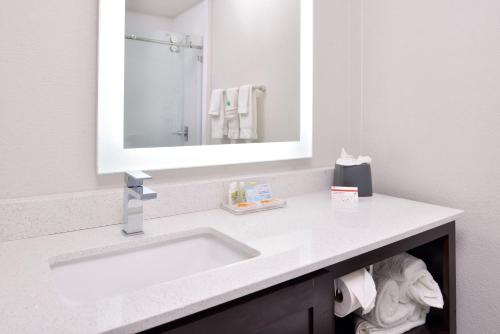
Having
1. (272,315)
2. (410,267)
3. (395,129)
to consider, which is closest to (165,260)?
(272,315)

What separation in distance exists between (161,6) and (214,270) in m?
0.81

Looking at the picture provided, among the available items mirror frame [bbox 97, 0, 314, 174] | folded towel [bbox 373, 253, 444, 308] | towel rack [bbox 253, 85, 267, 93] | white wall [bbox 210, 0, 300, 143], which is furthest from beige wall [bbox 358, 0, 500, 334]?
mirror frame [bbox 97, 0, 314, 174]

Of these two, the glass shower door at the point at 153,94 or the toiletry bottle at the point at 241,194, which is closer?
the glass shower door at the point at 153,94

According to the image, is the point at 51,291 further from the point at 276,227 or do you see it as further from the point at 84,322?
the point at 276,227

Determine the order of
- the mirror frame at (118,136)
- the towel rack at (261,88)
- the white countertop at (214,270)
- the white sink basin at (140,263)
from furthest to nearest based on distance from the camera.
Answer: the towel rack at (261,88) < the mirror frame at (118,136) < the white sink basin at (140,263) < the white countertop at (214,270)

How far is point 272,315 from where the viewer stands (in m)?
0.72

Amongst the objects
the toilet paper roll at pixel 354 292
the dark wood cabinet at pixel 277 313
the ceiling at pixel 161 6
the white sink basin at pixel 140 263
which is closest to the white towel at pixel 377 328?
the toilet paper roll at pixel 354 292

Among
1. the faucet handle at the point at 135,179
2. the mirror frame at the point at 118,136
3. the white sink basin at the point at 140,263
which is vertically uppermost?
the mirror frame at the point at 118,136

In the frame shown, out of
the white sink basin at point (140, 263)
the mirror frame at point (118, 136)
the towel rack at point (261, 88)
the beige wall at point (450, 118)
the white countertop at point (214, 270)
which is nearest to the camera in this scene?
the white countertop at point (214, 270)

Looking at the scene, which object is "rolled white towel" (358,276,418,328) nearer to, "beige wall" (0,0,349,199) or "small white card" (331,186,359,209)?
"small white card" (331,186,359,209)

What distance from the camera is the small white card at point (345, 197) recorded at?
1.26 meters

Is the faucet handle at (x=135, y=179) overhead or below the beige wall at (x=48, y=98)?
below

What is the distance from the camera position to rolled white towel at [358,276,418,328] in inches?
42.7

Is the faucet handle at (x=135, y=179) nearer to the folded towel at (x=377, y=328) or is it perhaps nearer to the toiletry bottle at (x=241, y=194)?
the toiletry bottle at (x=241, y=194)
